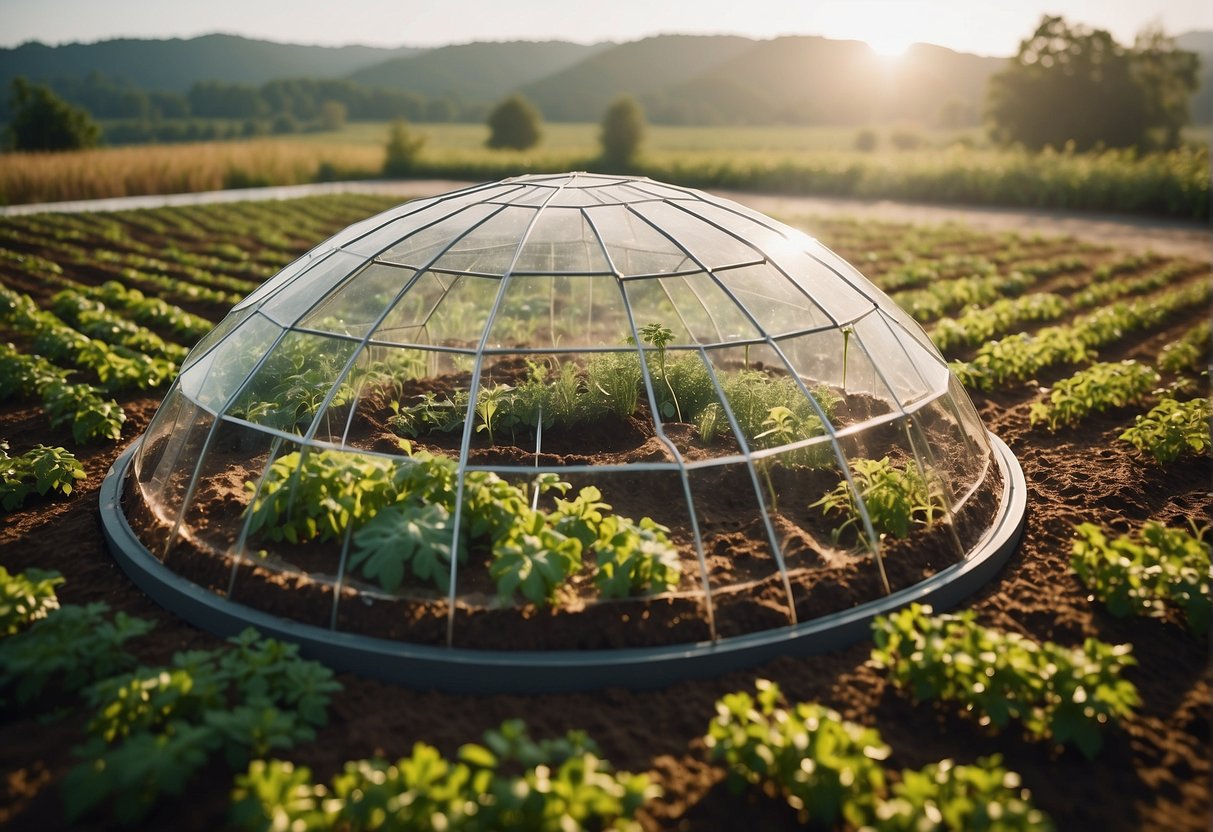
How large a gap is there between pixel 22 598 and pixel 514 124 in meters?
58.0

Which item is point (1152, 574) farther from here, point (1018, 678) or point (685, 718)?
point (685, 718)

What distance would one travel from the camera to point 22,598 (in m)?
5.64

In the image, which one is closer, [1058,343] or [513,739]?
[513,739]

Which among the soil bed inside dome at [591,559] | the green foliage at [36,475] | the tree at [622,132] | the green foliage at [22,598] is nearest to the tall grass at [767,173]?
the tree at [622,132]

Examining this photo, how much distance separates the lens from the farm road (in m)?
24.3

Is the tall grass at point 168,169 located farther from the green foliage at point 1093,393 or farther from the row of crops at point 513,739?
the green foliage at point 1093,393

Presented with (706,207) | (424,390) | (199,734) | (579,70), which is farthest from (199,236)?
(579,70)

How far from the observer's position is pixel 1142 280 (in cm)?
1803

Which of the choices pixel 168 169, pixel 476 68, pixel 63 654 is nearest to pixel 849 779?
pixel 63 654

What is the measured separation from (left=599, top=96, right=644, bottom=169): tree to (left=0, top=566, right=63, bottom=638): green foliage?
135ft

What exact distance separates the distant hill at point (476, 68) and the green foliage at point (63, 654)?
148 m

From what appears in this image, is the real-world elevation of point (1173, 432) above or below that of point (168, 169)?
above

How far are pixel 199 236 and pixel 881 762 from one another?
23.1 meters

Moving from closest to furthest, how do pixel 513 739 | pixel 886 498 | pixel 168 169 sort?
pixel 513 739, pixel 886 498, pixel 168 169
